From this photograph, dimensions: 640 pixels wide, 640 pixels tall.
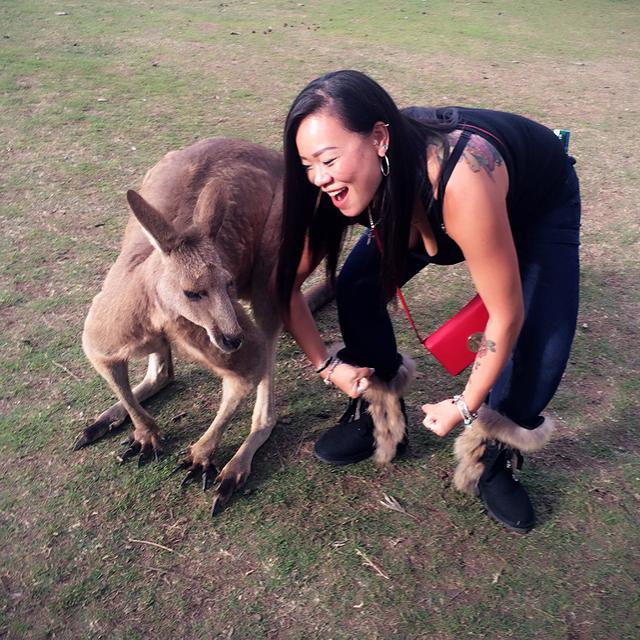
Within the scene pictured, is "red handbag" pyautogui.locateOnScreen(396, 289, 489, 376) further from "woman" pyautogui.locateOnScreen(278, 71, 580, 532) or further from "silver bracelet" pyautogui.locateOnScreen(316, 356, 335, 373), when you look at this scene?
"silver bracelet" pyautogui.locateOnScreen(316, 356, 335, 373)

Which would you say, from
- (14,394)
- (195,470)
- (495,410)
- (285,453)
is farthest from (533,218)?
(14,394)

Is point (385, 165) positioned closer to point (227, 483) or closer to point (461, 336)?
point (461, 336)

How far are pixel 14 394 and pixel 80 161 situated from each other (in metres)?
2.09

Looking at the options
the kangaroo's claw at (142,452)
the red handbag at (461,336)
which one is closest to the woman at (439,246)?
the red handbag at (461,336)

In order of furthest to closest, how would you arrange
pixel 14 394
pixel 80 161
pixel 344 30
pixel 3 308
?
pixel 344 30 < pixel 80 161 < pixel 3 308 < pixel 14 394

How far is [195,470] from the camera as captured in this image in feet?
7.34

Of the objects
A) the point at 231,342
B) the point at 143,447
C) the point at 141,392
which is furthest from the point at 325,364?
the point at 141,392

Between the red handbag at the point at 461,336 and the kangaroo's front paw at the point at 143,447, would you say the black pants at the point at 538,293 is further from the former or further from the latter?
the kangaroo's front paw at the point at 143,447

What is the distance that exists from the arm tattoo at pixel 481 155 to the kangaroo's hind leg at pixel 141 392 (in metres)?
1.13

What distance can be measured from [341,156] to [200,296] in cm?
68

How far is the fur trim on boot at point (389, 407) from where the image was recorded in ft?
7.34

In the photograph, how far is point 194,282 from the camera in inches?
78.3

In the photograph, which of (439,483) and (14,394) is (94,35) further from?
(439,483)

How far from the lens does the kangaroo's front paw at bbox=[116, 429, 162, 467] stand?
2.28 meters
